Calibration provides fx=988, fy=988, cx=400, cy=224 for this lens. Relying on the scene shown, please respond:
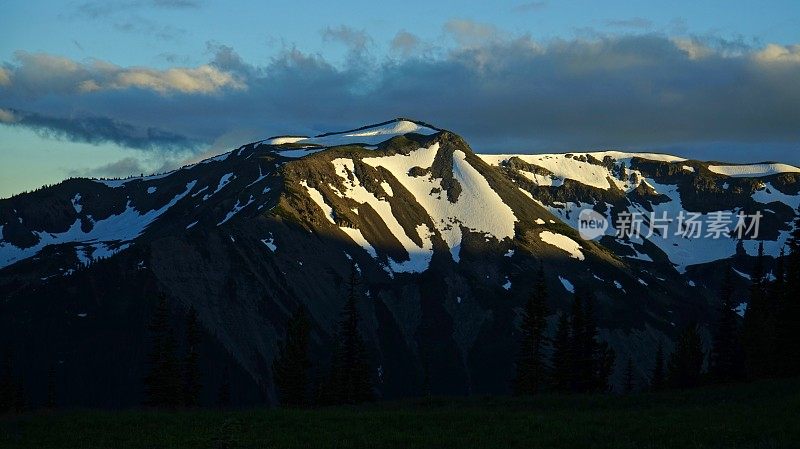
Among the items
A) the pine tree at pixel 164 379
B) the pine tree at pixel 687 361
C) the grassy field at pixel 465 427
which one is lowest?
the pine tree at pixel 687 361

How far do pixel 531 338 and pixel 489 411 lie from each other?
36.9 metres

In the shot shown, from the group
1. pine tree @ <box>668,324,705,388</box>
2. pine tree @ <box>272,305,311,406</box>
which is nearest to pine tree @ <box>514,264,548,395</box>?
pine tree @ <box>668,324,705,388</box>

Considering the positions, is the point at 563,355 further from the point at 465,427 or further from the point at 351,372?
the point at 465,427

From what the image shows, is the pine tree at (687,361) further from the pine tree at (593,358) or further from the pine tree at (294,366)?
the pine tree at (294,366)

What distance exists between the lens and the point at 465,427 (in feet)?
124

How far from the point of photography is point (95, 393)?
158m

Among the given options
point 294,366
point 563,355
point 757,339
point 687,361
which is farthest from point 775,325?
point 294,366

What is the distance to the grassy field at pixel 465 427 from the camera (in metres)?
33.2

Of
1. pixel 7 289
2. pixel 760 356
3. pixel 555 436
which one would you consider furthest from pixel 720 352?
pixel 7 289

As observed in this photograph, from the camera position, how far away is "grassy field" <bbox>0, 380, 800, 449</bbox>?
33156mm

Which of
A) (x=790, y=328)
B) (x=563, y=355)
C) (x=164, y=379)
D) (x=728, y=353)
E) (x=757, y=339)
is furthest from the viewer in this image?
(x=728, y=353)

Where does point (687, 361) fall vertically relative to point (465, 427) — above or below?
below

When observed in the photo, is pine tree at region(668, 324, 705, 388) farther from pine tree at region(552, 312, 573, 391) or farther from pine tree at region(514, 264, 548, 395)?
pine tree at region(514, 264, 548, 395)

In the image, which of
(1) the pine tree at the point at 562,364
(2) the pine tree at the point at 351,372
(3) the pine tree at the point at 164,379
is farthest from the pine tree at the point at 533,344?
(3) the pine tree at the point at 164,379
